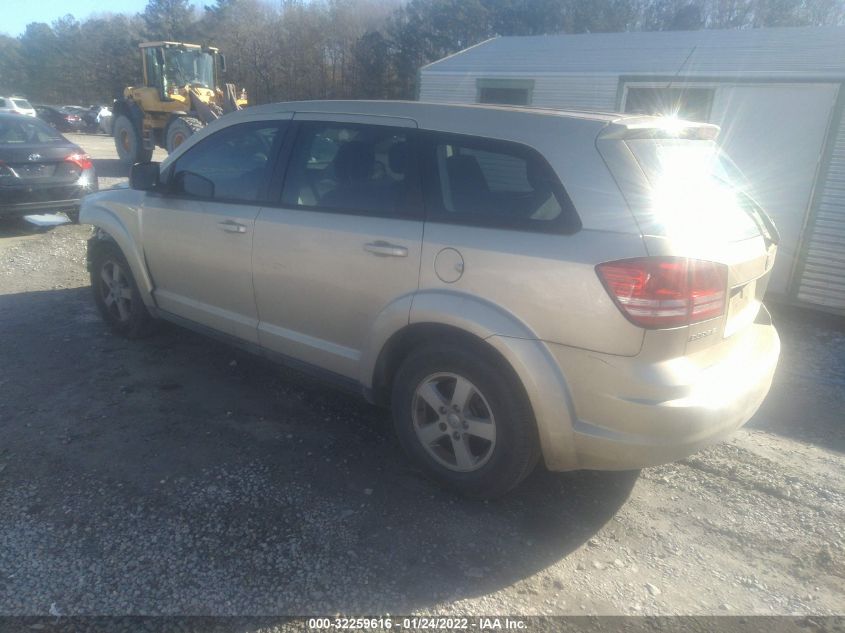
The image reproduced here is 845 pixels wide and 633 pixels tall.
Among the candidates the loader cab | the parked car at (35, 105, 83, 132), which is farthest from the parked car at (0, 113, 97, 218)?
the parked car at (35, 105, 83, 132)

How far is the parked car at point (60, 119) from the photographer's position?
1339 inches

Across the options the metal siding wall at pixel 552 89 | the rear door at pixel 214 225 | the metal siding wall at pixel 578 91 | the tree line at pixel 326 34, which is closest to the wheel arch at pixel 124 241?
the rear door at pixel 214 225

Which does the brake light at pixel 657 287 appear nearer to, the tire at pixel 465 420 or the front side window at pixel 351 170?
the tire at pixel 465 420

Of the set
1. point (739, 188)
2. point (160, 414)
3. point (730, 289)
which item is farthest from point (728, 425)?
point (160, 414)

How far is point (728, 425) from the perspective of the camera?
9.23 feet

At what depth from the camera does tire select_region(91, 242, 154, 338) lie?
16.2 ft

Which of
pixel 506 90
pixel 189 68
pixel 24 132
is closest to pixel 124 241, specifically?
pixel 24 132

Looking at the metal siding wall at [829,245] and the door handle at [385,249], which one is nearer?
the door handle at [385,249]

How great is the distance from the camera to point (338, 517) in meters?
3.03

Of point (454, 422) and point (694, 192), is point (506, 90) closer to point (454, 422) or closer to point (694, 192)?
point (694, 192)

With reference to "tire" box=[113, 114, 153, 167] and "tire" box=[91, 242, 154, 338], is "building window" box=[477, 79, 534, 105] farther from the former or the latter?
"tire" box=[113, 114, 153, 167]

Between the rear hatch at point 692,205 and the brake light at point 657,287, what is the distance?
52mm

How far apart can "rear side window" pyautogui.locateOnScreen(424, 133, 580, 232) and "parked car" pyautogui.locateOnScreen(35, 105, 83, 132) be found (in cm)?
3717

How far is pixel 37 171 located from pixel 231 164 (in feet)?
19.7
